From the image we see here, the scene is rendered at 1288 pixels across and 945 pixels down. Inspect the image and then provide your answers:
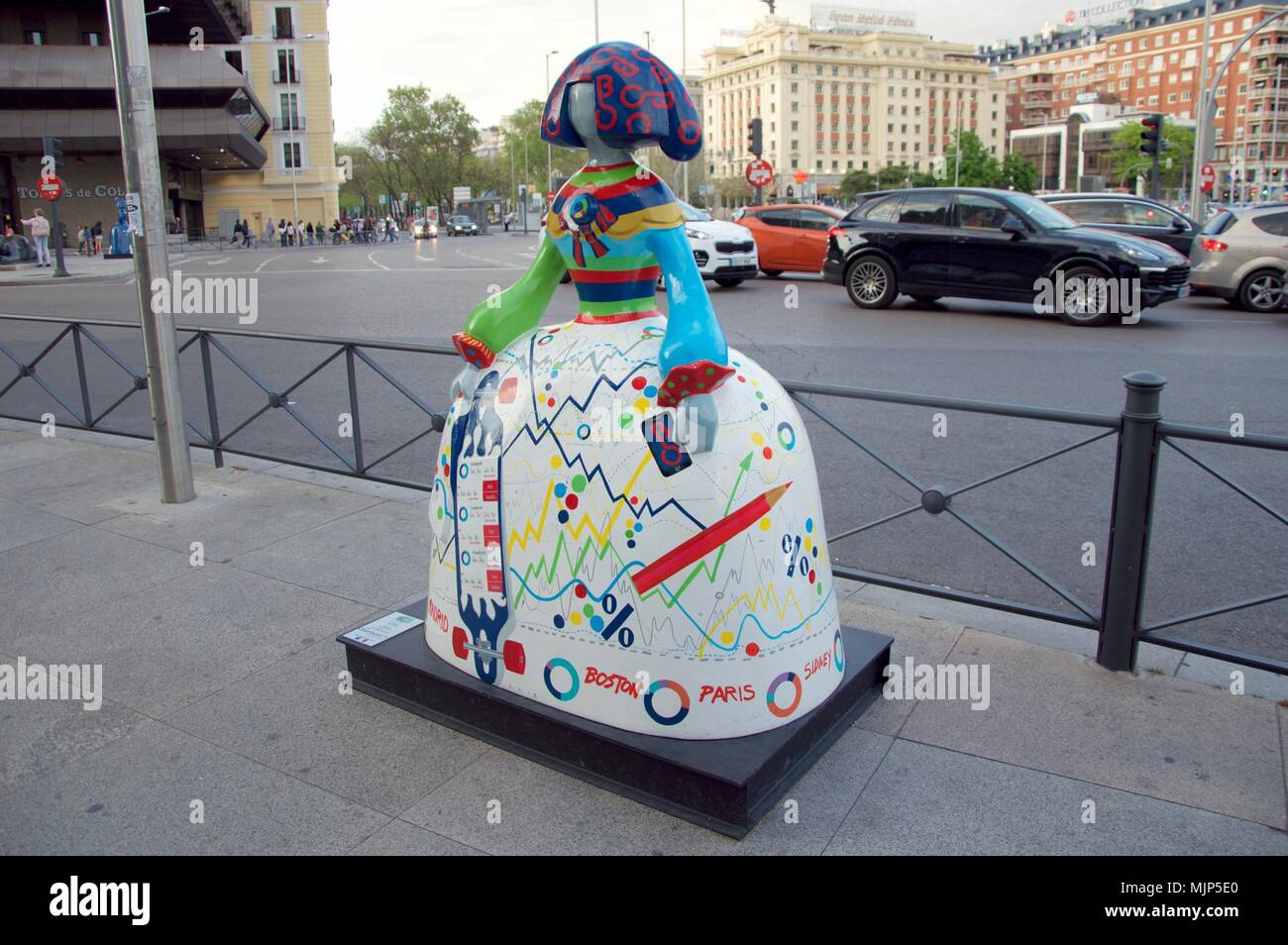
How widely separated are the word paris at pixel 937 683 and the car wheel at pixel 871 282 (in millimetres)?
11256

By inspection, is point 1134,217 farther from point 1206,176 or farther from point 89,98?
point 89,98

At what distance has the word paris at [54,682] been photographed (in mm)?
3637

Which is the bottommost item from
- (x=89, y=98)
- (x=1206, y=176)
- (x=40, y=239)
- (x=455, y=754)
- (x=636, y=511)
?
(x=455, y=754)

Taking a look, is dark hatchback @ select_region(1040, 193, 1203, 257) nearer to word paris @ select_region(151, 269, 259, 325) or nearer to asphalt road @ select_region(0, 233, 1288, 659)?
asphalt road @ select_region(0, 233, 1288, 659)

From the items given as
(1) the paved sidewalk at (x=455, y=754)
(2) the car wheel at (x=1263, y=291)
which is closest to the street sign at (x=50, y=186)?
(1) the paved sidewalk at (x=455, y=754)

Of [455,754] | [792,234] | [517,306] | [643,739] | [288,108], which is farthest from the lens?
[288,108]

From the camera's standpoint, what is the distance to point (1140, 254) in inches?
487

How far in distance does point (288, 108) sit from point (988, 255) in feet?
197

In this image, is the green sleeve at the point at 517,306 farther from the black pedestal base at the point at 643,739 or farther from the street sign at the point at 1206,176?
the street sign at the point at 1206,176

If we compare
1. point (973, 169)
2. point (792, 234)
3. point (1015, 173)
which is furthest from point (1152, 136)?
point (1015, 173)

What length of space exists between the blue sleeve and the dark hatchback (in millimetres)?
15197

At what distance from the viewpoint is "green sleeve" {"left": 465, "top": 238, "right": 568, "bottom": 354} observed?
330cm

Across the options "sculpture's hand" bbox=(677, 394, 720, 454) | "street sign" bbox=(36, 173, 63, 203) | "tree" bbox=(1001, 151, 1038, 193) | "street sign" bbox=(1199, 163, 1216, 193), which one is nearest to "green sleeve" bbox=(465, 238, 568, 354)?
"sculpture's hand" bbox=(677, 394, 720, 454)

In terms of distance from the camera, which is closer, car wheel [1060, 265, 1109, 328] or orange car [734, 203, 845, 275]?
car wheel [1060, 265, 1109, 328]
